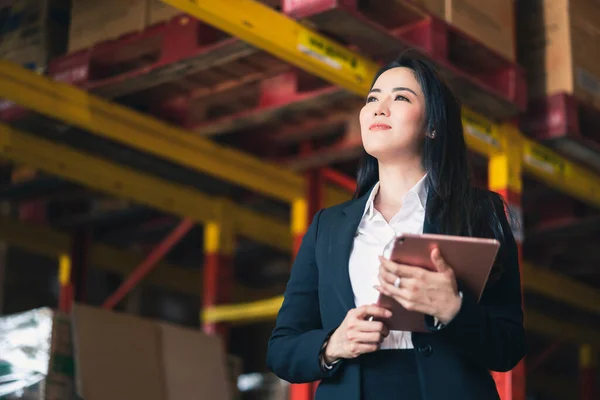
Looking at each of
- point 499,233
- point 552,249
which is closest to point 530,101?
point 552,249

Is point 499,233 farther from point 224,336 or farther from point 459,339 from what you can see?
point 224,336

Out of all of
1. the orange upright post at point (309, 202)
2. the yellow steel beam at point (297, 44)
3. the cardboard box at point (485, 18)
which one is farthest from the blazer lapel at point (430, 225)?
the orange upright post at point (309, 202)

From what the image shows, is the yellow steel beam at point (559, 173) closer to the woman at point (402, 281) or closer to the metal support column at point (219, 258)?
the metal support column at point (219, 258)

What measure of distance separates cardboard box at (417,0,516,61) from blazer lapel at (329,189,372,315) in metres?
3.59

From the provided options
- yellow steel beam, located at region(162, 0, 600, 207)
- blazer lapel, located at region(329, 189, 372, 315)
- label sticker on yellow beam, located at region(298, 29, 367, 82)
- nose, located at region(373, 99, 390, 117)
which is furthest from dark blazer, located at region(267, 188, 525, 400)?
label sticker on yellow beam, located at region(298, 29, 367, 82)

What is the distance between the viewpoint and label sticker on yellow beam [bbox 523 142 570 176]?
6.75m

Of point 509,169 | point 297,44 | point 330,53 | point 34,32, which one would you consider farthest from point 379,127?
point 509,169

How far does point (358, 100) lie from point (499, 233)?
483cm

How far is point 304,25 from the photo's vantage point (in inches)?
209

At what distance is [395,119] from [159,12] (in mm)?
4034

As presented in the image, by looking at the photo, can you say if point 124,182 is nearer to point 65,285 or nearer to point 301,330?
point 65,285

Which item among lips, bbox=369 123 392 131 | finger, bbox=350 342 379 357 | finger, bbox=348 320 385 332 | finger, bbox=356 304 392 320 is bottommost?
finger, bbox=350 342 379 357

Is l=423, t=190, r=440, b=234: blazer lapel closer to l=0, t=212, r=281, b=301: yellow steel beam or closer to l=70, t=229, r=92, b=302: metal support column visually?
l=0, t=212, r=281, b=301: yellow steel beam

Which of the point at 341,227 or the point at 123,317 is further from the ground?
the point at 123,317
